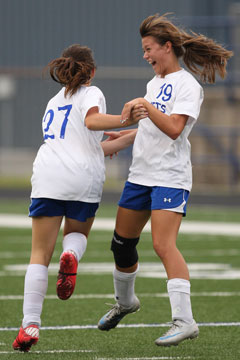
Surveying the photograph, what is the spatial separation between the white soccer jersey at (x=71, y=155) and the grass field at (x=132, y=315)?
36.8 inches

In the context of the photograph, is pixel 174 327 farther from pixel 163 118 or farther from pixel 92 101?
pixel 92 101

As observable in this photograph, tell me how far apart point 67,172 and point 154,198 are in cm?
53

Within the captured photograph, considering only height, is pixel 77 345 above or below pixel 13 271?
above

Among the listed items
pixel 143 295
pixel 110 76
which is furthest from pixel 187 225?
pixel 110 76

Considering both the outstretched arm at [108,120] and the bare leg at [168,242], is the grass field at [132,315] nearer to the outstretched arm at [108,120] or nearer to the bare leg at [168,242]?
the bare leg at [168,242]

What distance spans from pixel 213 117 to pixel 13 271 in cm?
1754

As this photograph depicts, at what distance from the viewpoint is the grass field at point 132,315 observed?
20.0ft

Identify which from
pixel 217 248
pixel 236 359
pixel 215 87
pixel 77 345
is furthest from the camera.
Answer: pixel 215 87

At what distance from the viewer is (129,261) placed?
6543 millimetres

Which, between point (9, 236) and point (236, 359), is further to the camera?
point (9, 236)

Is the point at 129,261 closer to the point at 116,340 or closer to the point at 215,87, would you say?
the point at 116,340

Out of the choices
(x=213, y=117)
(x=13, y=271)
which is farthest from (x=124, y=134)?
(x=213, y=117)

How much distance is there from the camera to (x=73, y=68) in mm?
6168

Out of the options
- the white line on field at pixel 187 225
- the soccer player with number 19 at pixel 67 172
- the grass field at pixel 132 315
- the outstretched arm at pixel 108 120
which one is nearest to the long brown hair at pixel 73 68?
the soccer player with number 19 at pixel 67 172
